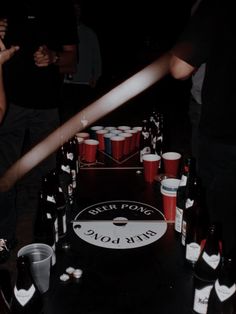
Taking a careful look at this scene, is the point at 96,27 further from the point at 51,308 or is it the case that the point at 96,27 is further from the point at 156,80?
the point at 51,308

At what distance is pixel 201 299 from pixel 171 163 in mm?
1198

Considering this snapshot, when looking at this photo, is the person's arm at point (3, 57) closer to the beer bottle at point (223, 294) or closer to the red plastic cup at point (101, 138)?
the red plastic cup at point (101, 138)

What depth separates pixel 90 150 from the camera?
265 cm

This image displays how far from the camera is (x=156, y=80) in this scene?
10.4m

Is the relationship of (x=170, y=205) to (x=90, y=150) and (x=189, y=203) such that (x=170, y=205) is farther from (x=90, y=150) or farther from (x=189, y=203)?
(x=90, y=150)

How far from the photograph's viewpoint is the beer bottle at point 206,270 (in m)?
1.27

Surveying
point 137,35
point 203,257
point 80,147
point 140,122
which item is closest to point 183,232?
point 203,257

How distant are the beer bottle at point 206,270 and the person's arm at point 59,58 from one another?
6.13 ft

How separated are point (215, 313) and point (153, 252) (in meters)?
0.42

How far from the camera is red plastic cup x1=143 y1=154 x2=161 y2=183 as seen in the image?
2301 millimetres

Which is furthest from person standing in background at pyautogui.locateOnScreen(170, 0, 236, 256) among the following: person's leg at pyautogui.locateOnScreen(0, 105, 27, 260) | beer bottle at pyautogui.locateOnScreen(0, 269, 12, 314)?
person's leg at pyautogui.locateOnScreen(0, 105, 27, 260)

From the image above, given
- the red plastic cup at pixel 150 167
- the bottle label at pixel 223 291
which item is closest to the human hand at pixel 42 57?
the red plastic cup at pixel 150 167

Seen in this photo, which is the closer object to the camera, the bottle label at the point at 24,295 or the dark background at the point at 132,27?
the bottle label at the point at 24,295

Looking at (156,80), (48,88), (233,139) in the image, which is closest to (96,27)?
(156,80)
